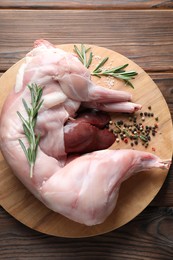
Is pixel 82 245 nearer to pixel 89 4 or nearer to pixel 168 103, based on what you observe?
pixel 168 103

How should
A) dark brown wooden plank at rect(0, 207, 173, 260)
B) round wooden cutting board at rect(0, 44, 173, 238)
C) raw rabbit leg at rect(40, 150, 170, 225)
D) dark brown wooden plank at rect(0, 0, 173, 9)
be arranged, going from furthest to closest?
dark brown wooden plank at rect(0, 0, 173, 9), dark brown wooden plank at rect(0, 207, 173, 260), round wooden cutting board at rect(0, 44, 173, 238), raw rabbit leg at rect(40, 150, 170, 225)

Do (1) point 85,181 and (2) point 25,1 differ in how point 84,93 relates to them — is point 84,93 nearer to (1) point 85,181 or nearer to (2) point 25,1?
(1) point 85,181

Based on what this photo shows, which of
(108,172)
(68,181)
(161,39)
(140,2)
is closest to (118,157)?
(108,172)

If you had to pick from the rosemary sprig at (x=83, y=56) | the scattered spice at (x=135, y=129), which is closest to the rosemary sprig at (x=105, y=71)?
the rosemary sprig at (x=83, y=56)

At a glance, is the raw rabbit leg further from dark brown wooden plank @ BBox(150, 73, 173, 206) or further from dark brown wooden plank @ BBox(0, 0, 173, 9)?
dark brown wooden plank @ BBox(0, 0, 173, 9)

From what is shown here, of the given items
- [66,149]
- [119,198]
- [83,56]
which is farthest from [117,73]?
[119,198]

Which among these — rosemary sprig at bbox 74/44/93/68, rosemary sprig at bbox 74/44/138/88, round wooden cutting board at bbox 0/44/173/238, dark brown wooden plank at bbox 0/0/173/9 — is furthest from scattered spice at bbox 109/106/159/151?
dark brown wooden plank at bbox 0/0/173/9

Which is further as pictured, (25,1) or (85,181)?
(25,1)
